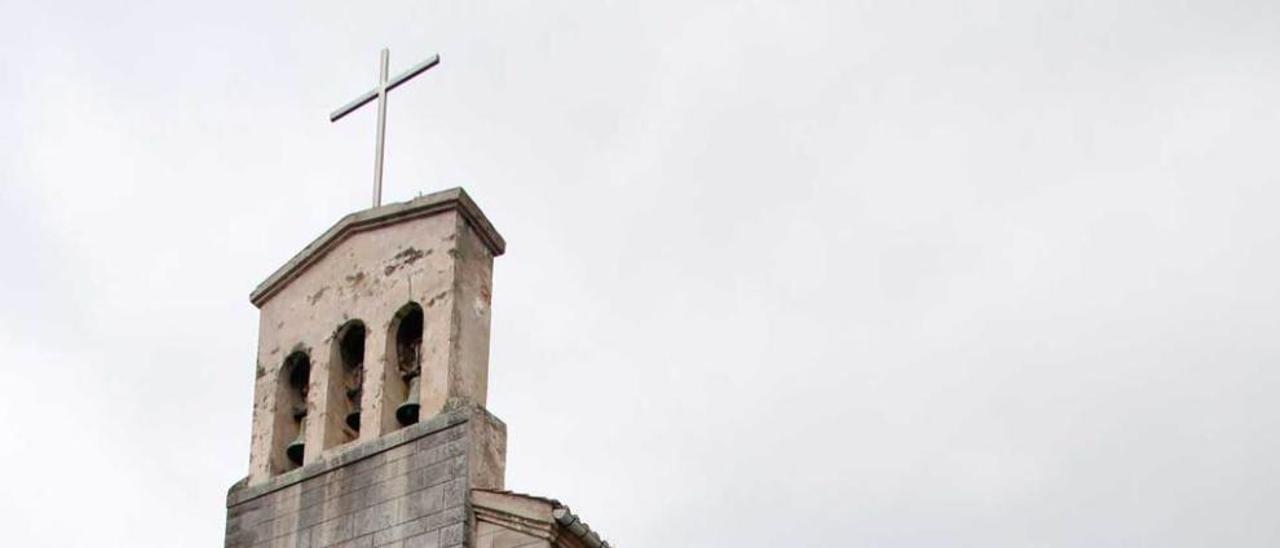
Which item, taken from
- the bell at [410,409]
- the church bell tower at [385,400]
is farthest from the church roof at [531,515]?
the bell at [410,409]

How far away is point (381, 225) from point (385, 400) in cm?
198

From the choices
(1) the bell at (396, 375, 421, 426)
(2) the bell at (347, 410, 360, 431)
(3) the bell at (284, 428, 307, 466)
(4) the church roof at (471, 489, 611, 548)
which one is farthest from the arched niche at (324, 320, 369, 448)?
(4) the church roof at (471, 489, 611, 548)

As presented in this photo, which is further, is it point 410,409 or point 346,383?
point 346,383

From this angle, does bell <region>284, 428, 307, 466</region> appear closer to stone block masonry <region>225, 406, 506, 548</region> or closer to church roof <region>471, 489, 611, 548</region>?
stone block masonry <region>225, 406, 506, 548</region>

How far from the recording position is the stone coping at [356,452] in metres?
19.1

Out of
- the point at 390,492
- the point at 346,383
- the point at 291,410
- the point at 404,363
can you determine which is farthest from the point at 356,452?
the point at 291,410

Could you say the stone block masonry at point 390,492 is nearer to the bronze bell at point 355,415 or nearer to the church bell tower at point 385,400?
the church bell tower at point 385,400

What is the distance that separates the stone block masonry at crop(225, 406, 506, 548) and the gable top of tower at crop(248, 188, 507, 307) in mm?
2186

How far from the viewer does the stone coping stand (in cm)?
1909

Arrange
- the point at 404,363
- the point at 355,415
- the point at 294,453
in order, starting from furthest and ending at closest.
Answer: the point at 294,453 < the point at 355,415 < the point at 404,363

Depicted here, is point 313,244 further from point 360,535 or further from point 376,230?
point 360,535

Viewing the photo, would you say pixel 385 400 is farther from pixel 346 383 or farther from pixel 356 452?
pixel 346 383

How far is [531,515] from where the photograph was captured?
18234 millimetres

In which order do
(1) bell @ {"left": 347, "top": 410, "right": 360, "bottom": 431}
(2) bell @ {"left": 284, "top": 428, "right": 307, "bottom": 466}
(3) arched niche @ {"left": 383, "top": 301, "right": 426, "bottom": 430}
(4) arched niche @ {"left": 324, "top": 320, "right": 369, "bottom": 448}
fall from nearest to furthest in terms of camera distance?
(3) arched niche @ {"left": 383, "top": 301, "right": 426, "bottom": 430} < (4) arched niche @ {"left": 324, "top": 320, "right": 369, "bottom": 448} < (1) bell @ {"left": 347, "top": 410, "right": 360, "bottom": 431} < (2) bell @ {"left": 284, "top": 428, "right": 307, "bottom": 466}
